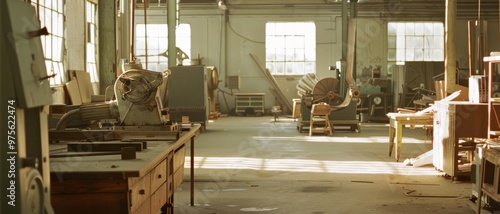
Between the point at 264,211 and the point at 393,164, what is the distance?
343cm

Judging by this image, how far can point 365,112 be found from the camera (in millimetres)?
16172

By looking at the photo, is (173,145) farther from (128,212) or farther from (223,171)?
(223,171)

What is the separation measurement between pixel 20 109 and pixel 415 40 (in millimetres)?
17747

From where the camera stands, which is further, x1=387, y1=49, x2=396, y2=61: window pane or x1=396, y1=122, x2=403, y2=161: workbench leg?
x1=387, y1=49, x2=396, y2=61: window pane

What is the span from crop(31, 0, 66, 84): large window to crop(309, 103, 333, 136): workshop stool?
488 centimetres

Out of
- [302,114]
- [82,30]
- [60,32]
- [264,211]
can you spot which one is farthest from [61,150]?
[302,114]

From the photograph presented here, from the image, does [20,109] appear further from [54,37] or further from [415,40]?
[415,40]

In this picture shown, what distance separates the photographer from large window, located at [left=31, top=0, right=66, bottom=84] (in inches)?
361

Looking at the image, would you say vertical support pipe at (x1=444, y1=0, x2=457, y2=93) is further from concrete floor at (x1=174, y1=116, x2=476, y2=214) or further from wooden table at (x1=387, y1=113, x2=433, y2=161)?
concrete floor at (x1=174, y1=116, x2=476, y2=214)

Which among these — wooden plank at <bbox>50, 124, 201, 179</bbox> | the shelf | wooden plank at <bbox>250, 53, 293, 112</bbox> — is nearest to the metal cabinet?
wooden plank at <bbox>50, 124, 201, 179</bbox>

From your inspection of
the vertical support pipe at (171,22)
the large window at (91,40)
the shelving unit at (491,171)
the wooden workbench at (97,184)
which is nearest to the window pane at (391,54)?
the vertical support pipe at (171,22)

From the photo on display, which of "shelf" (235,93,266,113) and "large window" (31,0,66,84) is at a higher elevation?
"large window" (31,0,66,84)

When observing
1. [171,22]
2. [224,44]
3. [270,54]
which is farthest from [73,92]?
[270,54]

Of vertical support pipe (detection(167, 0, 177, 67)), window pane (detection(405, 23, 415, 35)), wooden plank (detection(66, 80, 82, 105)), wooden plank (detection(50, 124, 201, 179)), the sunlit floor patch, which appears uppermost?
window pane (detection(405, 23, 415, 35))
